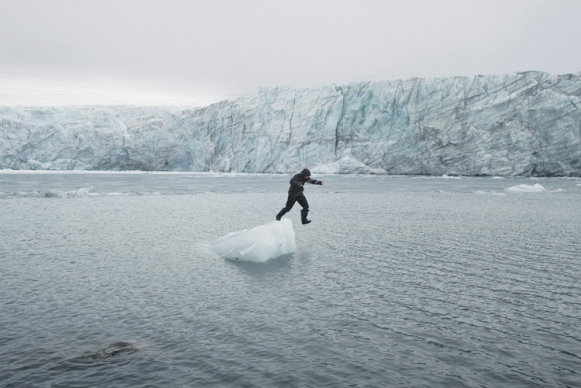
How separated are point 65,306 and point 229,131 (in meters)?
60.2

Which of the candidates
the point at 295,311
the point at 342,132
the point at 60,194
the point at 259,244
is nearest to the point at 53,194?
the point at 60,194

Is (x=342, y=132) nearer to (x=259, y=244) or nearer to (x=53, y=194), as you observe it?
(x=53, y=194)

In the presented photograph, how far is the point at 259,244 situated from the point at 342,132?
166 ft

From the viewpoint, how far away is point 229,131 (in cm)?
6544

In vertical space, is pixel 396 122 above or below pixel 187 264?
above

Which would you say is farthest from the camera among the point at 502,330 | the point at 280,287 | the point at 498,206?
the point at 498,206

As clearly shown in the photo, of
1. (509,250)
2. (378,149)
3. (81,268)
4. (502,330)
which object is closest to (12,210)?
(81,268)

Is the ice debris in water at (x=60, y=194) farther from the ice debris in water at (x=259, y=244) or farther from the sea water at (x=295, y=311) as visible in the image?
the ice debris in water at (x=259, y=244)

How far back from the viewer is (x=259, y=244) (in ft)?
32.0

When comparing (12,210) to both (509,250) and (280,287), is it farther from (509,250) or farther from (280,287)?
(509,250)

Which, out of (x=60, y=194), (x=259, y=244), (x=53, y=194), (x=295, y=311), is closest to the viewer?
(x=295, y=311)

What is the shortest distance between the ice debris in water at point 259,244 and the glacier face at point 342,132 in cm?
4767

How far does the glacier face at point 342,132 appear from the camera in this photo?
52344 millimetres

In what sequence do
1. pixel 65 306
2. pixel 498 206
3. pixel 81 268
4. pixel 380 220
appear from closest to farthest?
pixel 65 306 < pixel 81 268 < pixel 380 220 < pixel 498 206
